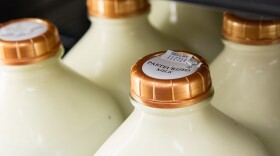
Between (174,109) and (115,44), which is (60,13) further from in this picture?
(174,109)

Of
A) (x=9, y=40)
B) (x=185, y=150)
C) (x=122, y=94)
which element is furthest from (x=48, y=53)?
→ (x=185, y=150)

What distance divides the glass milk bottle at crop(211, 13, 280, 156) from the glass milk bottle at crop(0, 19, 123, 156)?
218 millimetres

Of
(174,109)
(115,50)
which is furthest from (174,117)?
(115,50)

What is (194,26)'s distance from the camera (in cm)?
115

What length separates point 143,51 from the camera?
991mm

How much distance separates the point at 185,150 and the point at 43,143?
24 centimetres

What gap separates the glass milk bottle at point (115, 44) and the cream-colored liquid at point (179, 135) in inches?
9.0

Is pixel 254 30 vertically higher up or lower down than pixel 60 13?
higher up

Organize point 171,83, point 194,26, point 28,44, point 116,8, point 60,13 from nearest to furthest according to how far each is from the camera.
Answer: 1. point 171,83
2. point 28,44
3. point 116,8
4. point 194,26
5. point 60,13

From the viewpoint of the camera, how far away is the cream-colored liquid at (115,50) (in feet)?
3.16

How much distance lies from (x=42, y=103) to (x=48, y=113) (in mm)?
19

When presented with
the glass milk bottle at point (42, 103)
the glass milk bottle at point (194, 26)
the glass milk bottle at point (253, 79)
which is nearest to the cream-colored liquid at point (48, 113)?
the glass milk bottle at point (42, 103)

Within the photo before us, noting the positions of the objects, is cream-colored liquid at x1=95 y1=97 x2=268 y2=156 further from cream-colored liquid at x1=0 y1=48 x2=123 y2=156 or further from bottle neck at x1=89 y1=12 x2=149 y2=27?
bottle neck at x1=89 y1=12 x2=149 y2=27

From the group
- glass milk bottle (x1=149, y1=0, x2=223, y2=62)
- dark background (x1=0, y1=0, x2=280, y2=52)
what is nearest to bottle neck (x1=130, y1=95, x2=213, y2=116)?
glass milk bottle (x1=149, y1=0, x2=223, y2=62)
